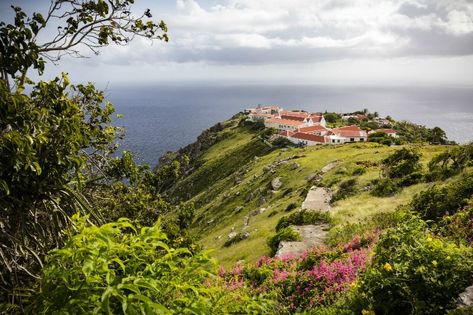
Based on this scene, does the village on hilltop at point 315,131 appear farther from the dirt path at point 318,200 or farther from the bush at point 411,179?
the bush at point 411,179

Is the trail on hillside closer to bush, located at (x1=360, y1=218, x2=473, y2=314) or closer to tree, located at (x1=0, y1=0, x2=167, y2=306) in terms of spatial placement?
bush, located at (x1=360, y1=218, x2=473, y2=314)

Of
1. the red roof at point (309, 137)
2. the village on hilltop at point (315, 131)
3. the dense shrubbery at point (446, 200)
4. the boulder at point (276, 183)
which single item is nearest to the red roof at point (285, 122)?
the village on hilltop at point (315, 131)

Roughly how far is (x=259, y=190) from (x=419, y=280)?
64798mm

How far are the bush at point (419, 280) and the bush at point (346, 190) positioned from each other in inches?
1124

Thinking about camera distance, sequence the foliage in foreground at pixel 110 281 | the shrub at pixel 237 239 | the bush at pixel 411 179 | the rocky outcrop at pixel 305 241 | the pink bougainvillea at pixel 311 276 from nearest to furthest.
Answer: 1. the foliage in foreground at pixel 110 281
2. the pink bougainvillea at pixel 311 276
3. the rocky outcrop at pixel 305 241
4. the bush at pixel 411 179
5. the shrub at pixel 237 239

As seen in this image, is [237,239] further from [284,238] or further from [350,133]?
[350,133]

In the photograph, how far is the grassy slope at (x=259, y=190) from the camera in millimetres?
29969

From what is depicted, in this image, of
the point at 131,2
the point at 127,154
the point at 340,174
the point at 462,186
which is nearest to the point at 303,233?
the point at 462,186

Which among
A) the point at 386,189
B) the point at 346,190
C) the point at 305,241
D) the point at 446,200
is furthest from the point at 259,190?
the point at 446,200

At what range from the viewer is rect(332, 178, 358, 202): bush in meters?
37.7

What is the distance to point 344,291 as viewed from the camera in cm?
1128

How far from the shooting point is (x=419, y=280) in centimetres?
856

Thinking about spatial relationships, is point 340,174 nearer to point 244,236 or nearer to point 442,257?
point 244,236

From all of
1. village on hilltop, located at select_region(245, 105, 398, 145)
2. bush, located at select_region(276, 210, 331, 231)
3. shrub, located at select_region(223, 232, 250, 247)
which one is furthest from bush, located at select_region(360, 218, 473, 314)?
village on hilltop, located at select_region(245, 105, 398, 145)
